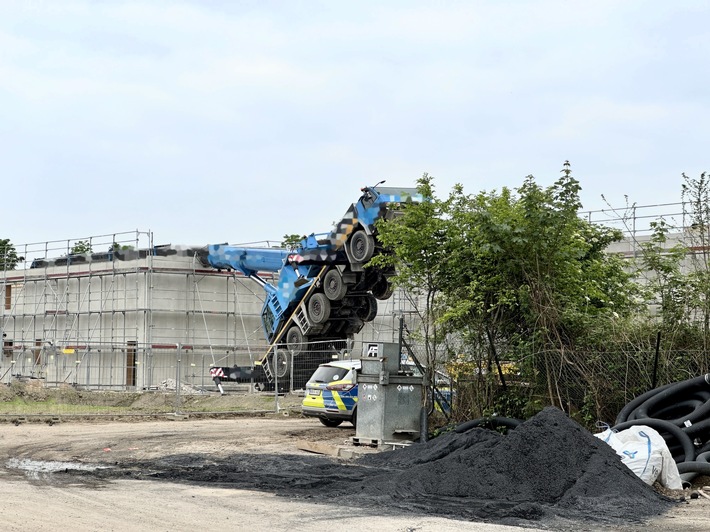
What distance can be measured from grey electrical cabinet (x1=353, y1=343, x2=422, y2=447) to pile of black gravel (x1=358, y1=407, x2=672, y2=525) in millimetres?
3817

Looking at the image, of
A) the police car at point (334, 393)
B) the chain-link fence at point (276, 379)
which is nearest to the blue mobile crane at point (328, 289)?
the chain-link fence at point (276, 379)

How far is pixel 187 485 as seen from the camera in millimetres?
13625

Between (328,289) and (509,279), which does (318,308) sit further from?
(509,279)

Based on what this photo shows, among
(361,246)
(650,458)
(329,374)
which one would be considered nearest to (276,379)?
(361,246)

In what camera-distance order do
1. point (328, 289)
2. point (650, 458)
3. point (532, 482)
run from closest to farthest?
point (532, 482), point (650, 458), point (328, 289)

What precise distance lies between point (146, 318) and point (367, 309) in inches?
480

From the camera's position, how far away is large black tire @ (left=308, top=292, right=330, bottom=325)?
1294 inches

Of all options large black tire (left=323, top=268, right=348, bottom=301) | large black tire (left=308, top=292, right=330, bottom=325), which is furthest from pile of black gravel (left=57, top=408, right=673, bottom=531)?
large black tire (left=308, top=292, right=330, bottom=325)

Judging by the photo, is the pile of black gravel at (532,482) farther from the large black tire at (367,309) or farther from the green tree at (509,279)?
the large black tire at (367,309)

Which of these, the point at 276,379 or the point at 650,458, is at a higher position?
the point at 276,379

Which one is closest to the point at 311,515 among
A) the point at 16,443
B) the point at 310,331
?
the point at 16,443

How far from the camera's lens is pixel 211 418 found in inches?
1142

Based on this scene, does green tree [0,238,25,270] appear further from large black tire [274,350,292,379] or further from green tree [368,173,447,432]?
green tree [368,173,447,432]

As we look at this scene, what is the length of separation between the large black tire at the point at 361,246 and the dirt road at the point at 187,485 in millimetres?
7598
